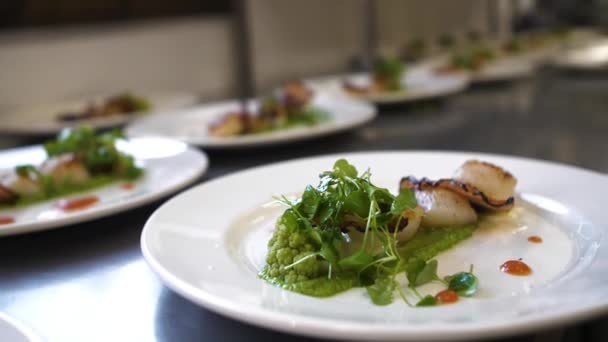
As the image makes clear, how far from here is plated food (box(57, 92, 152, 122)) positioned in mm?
2400

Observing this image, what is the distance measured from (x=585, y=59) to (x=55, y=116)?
2.79m

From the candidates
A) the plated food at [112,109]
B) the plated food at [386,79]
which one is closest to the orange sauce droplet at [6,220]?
the plated food at [112,109]

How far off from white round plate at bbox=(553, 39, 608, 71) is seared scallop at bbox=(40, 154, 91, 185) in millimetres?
2608

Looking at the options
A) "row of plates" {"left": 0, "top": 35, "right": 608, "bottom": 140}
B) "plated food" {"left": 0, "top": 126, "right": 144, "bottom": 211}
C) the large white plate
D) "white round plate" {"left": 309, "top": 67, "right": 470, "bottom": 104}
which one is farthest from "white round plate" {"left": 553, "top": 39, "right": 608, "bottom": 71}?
"plated food" {"left": 0, "top": 126, "right": 144, "bottom": 211}

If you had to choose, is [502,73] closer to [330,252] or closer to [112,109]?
[112,109]

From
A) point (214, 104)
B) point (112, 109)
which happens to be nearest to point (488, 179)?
point (214, 104)

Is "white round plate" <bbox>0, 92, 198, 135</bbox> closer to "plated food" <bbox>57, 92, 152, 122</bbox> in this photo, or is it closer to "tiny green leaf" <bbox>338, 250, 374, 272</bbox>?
"plated food" <bbox>57, 92, 152, 122</bbox>

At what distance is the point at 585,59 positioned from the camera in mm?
3484

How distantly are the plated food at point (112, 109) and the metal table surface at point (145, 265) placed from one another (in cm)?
23

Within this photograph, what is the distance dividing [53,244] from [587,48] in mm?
3786

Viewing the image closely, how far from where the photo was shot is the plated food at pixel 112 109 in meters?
2.40

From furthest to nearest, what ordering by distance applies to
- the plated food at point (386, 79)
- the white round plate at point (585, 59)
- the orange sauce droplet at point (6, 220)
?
the white round plate at point (585, 59) < the plated food at point (386, 79) < the orange sauce droplet at point (6, 220)

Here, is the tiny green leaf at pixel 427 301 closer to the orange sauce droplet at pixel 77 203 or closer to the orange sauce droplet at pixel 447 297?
the orange sauce droplet at pixel 447 297

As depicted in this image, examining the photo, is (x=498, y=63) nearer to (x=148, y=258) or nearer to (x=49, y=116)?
(x=49, y=116)
